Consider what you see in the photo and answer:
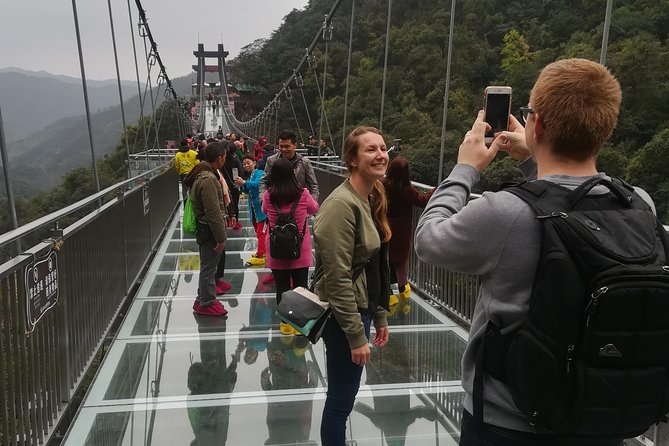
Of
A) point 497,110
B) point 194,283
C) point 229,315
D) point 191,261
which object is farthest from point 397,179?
point 497,110

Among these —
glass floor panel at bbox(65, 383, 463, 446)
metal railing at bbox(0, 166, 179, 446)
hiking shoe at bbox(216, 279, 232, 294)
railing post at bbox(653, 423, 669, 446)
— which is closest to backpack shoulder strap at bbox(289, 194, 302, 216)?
metal railing at bbox(0, 166, 179, 446)

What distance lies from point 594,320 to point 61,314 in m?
2.44

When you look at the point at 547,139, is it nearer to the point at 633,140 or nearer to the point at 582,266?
the point at 582,266

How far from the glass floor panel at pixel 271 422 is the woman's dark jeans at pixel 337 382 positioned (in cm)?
48

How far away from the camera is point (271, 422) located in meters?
2.74

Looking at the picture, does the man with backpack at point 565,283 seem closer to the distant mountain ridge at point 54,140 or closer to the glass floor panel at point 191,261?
the distant mountain ridge at point 54,140

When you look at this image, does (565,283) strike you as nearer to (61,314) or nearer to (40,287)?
(40,287)

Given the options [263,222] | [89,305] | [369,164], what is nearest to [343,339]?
[369,164]

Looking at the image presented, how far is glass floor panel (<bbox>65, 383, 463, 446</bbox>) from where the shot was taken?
256 centimetres

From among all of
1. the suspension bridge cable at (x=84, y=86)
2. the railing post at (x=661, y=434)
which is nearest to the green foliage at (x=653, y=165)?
the railing post at (x=661, y=434)

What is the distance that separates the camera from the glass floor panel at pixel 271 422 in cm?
256

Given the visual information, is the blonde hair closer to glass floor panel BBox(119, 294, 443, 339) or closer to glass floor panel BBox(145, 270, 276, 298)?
glass floor panel BBox(119, 294, 443, 339)

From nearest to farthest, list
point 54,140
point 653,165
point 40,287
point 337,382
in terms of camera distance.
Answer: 1. point 337,382
2. point 40,287
3. point 653,165
4. point 54,140

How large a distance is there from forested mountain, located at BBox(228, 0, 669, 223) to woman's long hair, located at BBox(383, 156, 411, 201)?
1668 millimetres
